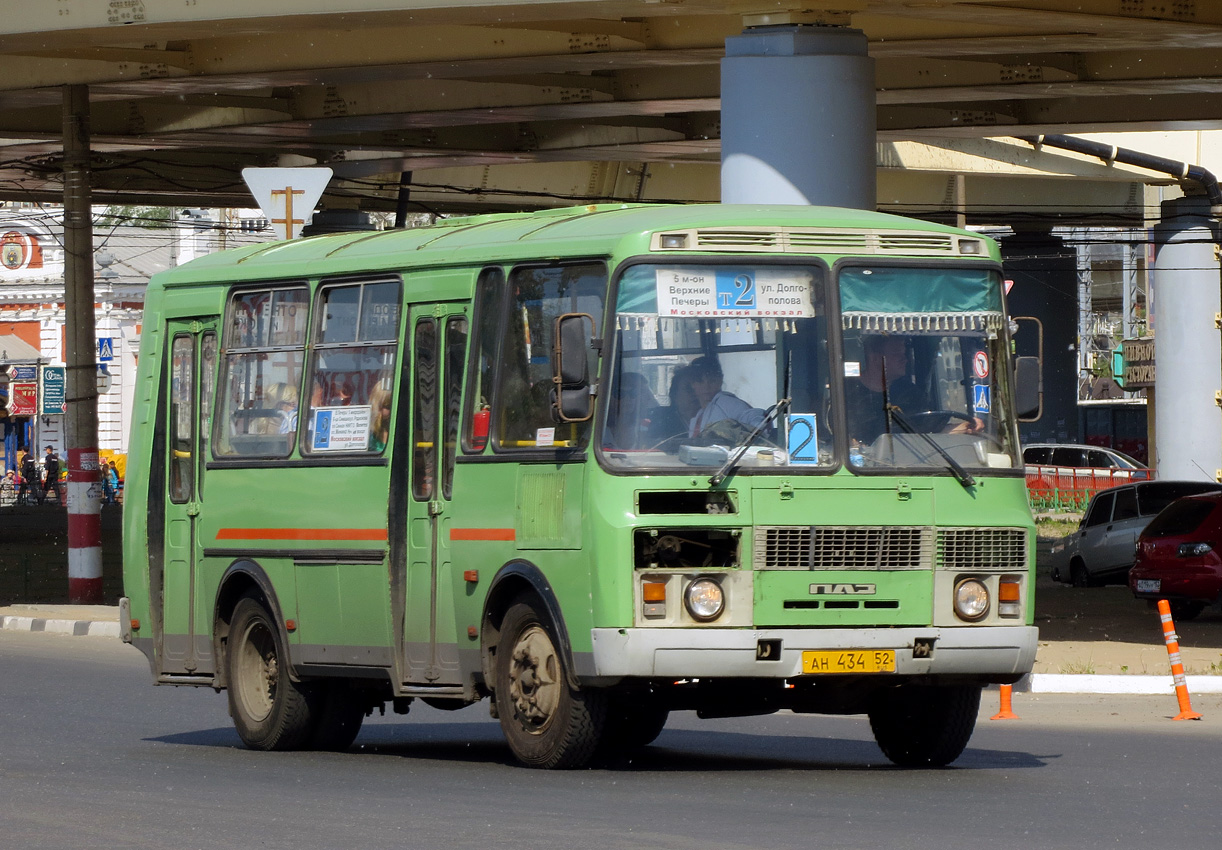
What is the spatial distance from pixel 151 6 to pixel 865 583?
1308cm

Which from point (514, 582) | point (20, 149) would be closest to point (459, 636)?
point (514, 582)

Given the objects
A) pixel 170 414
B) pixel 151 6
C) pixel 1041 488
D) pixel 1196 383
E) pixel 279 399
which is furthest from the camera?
pixel 1041 488

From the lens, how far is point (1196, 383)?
4059 centimetres

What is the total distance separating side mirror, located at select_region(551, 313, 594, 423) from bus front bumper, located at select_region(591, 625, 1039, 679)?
1.06m

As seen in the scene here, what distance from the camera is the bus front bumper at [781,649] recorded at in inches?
399

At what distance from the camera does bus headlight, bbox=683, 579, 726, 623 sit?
10242 mm

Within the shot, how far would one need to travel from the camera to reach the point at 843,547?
10.4m

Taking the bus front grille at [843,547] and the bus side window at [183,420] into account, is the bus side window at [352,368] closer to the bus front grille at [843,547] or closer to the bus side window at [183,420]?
the bus side window at [183,420]

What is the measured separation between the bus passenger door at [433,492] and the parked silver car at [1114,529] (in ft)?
71.0

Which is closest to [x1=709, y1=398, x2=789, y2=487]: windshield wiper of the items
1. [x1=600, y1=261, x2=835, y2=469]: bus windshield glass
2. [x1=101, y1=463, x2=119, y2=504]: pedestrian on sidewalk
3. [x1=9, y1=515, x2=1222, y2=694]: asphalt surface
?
[x1=600, y1=261, x2=835, y2=469]: bus windshield glass

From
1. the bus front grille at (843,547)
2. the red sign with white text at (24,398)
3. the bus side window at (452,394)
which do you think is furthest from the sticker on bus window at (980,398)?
the red sign with white text at (24,398)

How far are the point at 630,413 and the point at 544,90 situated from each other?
59.1 feet

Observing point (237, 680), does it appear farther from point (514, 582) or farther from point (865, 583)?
point (865, 583)

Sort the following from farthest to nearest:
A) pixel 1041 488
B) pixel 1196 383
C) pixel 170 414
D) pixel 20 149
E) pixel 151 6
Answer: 1. pixel 1041 488
2. pixel 1196 383
3. pixel 20 149
4. pixel 151 6
5. pixel 170 414
